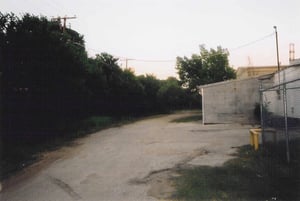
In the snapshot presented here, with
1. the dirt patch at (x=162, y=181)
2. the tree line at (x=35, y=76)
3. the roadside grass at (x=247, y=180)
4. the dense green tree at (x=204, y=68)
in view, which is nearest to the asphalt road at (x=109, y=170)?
the dirt patch at (x=162, y=181)

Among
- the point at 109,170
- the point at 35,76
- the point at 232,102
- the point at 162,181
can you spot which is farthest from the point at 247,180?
the point at 232,102

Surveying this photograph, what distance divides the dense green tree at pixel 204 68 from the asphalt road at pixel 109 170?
24025 millimetres

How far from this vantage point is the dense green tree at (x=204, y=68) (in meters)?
35.1

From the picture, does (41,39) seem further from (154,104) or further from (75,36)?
(154,104)

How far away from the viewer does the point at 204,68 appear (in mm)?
35500

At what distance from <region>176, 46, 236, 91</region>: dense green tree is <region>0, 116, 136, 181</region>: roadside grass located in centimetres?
1940

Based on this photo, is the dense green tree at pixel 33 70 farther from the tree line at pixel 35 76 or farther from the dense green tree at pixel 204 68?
the dense green tree at pixel 204 68

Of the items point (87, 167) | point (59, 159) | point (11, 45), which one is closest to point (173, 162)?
point (87, 167)

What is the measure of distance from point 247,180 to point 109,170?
13.1ft

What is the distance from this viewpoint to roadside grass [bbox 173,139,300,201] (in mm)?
5316

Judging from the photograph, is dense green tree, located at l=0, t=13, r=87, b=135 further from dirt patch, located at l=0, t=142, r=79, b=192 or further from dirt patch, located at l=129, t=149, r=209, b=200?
dirt patch, located at l=129, t=149, r=209, b=200

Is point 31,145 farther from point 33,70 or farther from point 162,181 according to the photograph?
point 162,181

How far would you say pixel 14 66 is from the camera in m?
12.6

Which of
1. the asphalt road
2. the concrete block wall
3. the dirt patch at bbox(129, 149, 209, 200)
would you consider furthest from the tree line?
the concrete block wall
